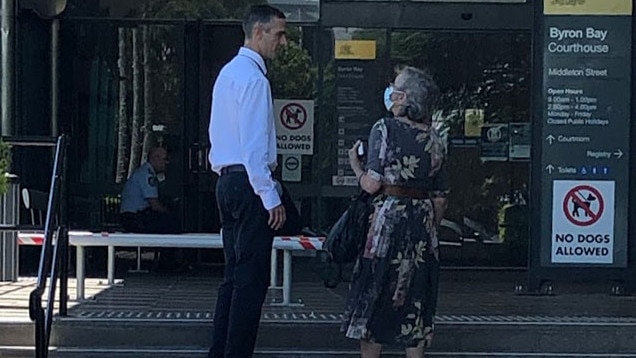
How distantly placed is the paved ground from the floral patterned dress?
1425 millimetres

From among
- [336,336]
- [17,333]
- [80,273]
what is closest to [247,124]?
[336,336]

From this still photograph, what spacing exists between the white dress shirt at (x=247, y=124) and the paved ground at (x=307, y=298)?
1757mm

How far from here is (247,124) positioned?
5.96 metres

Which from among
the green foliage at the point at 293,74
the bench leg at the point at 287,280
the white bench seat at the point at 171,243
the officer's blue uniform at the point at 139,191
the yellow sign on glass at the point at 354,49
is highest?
the yellow sign on glass at the point at 354,49

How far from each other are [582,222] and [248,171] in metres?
3.69

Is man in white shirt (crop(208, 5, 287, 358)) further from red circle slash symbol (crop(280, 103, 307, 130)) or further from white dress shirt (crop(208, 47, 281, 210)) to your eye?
red circle slash symbol (crop(280, 103, 307, 130))

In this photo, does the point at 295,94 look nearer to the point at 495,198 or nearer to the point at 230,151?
the point at 495,198

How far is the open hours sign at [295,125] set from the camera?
10.6 meters

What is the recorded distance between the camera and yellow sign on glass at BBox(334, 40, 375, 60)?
10477mm

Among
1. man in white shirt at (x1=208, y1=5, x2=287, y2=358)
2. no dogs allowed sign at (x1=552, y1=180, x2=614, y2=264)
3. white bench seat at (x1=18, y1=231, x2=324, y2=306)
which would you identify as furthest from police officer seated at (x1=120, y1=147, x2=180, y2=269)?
man in white shirt at (x1=208, y1=5, x2=287, y2=358)

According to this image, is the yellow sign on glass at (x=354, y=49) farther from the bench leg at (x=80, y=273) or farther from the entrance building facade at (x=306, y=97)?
the bench leg at (x=80, y=273)

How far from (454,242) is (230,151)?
5.04 metres

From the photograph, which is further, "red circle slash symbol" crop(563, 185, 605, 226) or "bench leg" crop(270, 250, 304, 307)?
"red circle slash symbol" crop(563, 185, 605, 226)

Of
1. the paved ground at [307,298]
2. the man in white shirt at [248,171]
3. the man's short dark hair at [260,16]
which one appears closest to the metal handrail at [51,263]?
the paved ground at [307,298]
